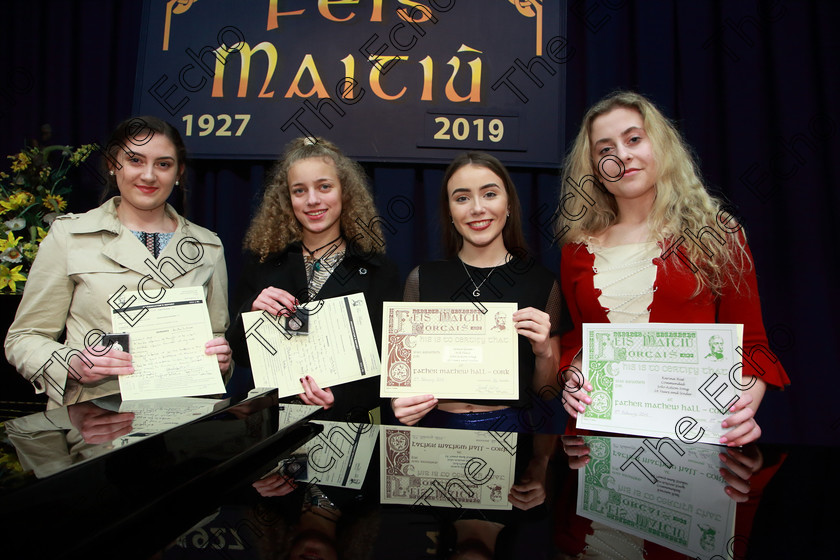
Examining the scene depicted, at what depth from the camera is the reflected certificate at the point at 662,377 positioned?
1106mm

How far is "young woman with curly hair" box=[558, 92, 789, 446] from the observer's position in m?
1.39

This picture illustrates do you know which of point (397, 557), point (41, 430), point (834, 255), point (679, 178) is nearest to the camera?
point (397, 557)

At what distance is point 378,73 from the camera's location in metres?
2.43

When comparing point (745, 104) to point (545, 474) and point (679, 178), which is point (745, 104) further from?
point (545, 474)

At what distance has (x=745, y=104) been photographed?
2416 mm

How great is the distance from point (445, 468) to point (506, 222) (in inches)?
47.7

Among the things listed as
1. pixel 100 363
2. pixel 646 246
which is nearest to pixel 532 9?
pixel 646 246

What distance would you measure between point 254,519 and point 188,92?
2.53 meters

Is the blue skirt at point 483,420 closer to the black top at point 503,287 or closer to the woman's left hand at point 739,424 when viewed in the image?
the black top at point 503,287

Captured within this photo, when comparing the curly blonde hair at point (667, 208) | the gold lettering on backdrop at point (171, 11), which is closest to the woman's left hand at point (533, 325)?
the curly blonde hair at point (667, 208)

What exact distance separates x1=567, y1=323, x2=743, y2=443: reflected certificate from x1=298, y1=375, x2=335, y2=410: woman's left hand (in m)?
0.72

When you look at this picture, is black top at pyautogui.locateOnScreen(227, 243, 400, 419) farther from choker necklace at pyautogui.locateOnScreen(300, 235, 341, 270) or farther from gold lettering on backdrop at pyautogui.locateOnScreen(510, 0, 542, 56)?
gold lettering on backdrop at pyautogui.locateOnScreen(510, 0, 542, 56)

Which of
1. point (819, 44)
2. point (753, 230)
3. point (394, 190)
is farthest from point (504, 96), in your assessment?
point (819, 44)

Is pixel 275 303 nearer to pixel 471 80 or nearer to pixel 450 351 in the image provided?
pixel 450 351
